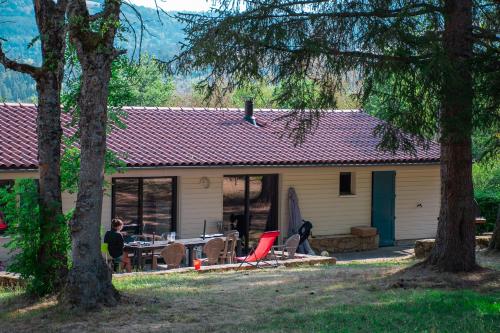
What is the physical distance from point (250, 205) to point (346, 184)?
11.6 feet

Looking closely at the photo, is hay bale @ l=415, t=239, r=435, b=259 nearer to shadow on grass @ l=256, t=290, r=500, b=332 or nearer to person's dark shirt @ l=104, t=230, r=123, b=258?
person's dark shirt @ l=104, t=230, r=123, b=258

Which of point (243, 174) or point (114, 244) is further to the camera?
point (243, 174)

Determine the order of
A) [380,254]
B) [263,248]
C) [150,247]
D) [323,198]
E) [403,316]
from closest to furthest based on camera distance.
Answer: [403,316] < [263,248] < [150,247] < [380,254] < [323,198]

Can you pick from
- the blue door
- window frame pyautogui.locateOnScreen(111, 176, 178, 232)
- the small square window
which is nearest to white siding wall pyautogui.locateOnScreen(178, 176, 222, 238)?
window frame pyautogui.locateOnScreen(111, 176, 178, 232)

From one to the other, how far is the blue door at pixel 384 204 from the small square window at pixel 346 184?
72 centimetres

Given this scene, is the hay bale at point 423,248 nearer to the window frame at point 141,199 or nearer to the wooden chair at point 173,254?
the wooden chair at point 173,254

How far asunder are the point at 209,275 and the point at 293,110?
3.48 meters

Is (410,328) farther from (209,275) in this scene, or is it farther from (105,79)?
(209,275)

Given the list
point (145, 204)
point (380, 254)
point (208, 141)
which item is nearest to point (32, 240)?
point (145, 204)

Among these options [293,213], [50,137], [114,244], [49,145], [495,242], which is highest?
[50,137]

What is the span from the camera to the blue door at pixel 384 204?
78.4 feet

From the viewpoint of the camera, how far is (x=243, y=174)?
2164 centimetres

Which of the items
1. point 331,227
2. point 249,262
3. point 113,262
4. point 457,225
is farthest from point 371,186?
point 457,225

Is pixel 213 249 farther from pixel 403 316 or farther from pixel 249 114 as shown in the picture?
pixel 249 114
